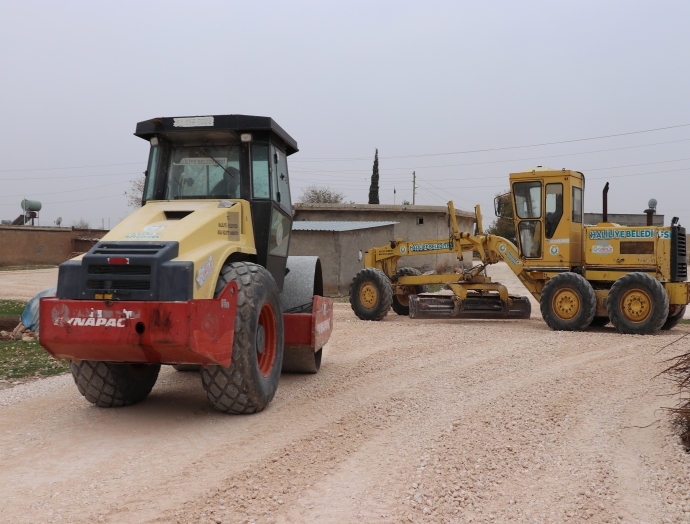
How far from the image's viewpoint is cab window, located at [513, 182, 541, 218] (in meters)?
14.3

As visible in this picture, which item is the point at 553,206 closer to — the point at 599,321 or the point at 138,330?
the point at 599,321

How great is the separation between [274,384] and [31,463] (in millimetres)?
2335

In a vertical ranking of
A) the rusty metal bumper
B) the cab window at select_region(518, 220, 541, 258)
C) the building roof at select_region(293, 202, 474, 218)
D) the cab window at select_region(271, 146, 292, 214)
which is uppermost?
the building roof at select_region(293, 202, 474, 218)

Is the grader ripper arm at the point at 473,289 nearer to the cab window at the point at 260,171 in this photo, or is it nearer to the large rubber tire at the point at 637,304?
the large rubber tire at the point at 637,304

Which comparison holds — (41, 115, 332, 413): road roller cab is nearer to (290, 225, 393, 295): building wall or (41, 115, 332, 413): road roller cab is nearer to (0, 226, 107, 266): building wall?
(290, 225, 393, 295): building wall

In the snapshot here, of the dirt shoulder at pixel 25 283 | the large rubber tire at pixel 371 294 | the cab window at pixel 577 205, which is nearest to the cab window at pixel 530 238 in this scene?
the cab window at pixel 577 205

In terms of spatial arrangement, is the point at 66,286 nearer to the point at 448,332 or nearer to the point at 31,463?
the point at 31,463

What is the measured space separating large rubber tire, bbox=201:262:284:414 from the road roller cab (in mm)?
10

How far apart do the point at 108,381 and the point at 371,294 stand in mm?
9687

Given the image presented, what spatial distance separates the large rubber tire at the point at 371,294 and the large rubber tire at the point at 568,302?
3.43 metres

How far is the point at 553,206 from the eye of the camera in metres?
14.2

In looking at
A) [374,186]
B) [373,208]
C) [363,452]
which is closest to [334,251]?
[373,208]

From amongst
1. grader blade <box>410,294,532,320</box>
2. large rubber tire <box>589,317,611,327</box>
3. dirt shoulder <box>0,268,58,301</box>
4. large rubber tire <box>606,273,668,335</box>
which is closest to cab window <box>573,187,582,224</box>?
large rubber tire <box>606,273,668,335</box>

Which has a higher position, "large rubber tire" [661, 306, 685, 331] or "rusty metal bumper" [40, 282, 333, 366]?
"rusty metal bumper" [40, 282, 333, 366]
